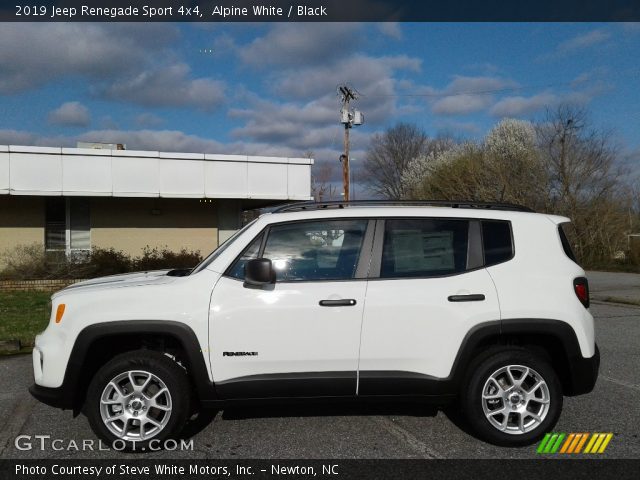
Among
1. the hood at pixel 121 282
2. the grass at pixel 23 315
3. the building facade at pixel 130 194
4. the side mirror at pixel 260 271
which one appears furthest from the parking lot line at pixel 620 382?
the building facade at pixel 130 194

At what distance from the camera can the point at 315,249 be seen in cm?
420

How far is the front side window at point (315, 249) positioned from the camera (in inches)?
162

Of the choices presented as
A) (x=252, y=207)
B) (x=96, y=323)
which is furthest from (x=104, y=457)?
(x=252, y=207)

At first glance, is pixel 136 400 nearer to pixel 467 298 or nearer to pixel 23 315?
pixel 467 298

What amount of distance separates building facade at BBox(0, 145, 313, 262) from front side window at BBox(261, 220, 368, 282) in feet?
43.9

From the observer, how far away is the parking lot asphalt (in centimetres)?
396

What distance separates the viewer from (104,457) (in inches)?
153

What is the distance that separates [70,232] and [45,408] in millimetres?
13722

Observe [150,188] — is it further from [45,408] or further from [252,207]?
[45,408]

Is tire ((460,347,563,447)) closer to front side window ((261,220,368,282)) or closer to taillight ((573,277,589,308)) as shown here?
taillight ((573,277,589,308))

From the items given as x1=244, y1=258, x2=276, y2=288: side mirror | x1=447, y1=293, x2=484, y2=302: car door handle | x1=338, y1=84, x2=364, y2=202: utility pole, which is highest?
x1=338, y1=84, x2=364, y2=202: utility pole

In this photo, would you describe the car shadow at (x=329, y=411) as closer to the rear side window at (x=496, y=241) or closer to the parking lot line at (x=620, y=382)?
the rear side window at (x=496, y=241)

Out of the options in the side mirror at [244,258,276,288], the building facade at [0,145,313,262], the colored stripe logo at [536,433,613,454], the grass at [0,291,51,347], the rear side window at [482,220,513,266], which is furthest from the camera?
the building facade at [0,145,313,262]

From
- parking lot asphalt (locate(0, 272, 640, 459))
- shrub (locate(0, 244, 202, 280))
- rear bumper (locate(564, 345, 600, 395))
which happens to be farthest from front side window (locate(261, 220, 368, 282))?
shrub (locate(0, 244, 202, 280))
